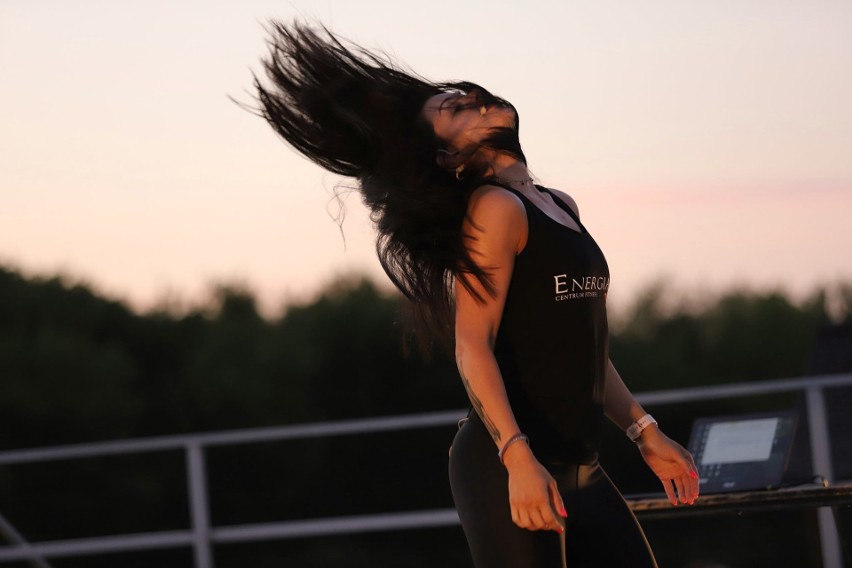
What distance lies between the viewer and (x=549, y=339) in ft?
6.48

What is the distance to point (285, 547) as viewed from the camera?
72.8ft

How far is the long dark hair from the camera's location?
2002 millimetres

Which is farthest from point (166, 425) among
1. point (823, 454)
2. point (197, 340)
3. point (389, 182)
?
point (389, 182)

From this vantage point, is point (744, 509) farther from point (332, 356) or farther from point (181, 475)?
point (332, 356)

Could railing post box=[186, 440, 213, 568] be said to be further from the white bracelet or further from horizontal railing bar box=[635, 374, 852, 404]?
the white bracelet

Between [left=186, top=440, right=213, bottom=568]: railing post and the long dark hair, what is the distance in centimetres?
252

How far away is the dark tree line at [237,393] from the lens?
20.2 meters

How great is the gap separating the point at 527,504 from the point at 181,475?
19680 mm

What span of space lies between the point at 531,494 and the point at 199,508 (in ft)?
9.71

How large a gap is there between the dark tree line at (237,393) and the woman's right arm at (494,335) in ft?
60.2

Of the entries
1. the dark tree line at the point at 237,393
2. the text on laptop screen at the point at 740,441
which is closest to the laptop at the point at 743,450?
the text on laptop screen at the point at 740,441

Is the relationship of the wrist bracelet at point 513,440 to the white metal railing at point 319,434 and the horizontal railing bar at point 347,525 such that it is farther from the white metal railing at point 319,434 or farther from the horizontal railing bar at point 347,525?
the horizontal railing bar at point 347,525

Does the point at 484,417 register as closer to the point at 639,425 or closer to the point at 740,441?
the point at 639,425

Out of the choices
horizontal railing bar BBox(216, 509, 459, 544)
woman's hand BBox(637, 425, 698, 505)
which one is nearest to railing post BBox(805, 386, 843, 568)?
horizontal railing bar BBox(216, 509, 459, 544)
